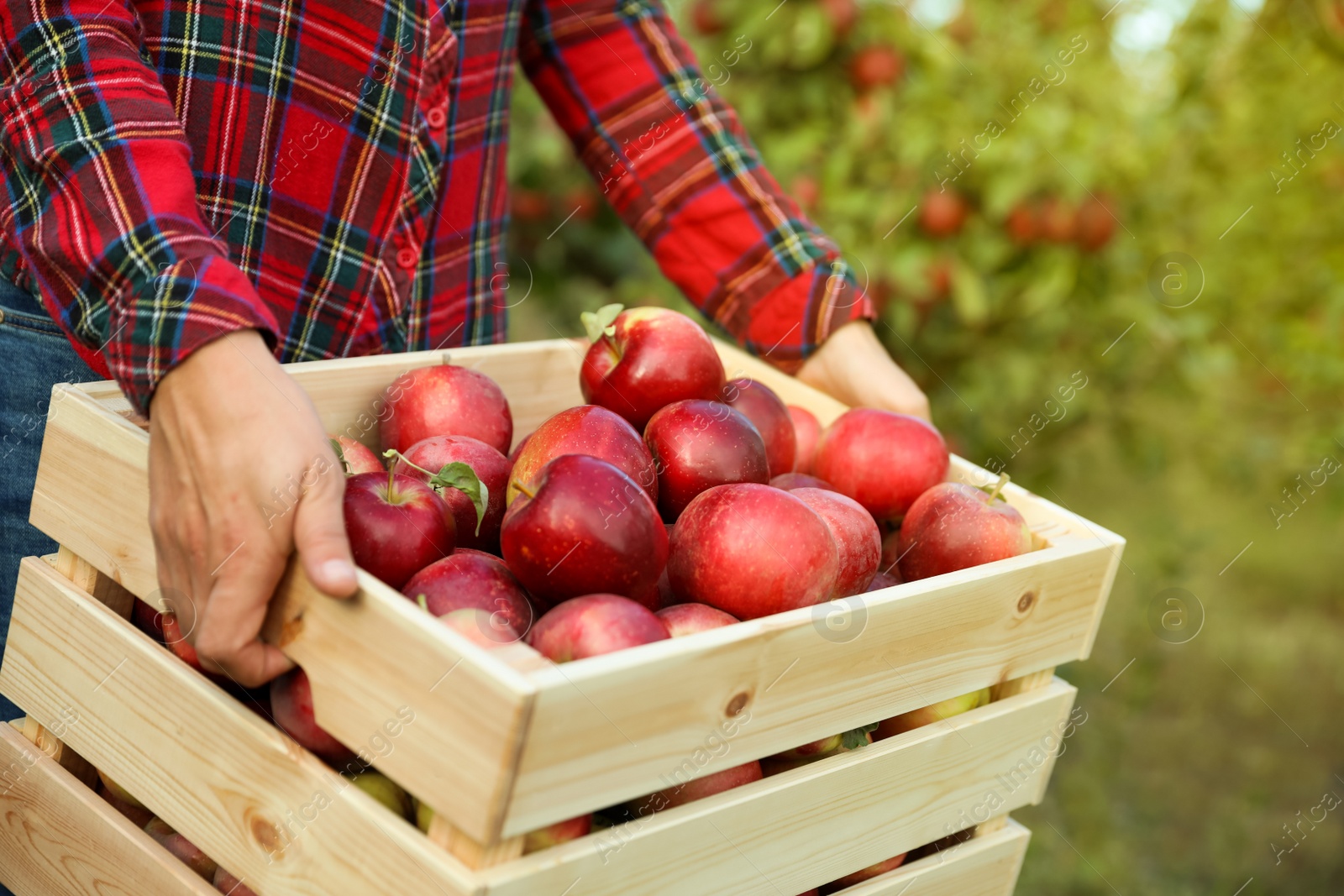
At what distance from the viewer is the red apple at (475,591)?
3.18 ft

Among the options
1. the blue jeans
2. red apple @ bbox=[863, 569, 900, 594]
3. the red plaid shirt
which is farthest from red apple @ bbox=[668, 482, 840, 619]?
the blue jeans

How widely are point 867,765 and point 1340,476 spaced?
2.22 meters

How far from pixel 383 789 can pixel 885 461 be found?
2.41ft

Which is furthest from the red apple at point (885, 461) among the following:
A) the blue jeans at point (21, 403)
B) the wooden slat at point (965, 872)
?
the blue jeans at point (21, 403)

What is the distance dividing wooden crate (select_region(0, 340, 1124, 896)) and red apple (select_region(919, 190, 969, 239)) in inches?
65.9

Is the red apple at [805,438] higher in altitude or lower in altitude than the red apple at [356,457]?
higher

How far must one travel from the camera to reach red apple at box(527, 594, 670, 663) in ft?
3.03

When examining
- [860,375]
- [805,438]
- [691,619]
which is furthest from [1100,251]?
[691,619]

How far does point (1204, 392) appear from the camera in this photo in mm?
3527

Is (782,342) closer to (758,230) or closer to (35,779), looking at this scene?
(758,230)

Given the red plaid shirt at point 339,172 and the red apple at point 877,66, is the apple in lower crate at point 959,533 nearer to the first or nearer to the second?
the red plaid shirt at point 339,172

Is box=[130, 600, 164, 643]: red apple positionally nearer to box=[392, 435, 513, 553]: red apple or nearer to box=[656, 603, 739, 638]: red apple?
box=[392, 435, 513, 553]: red apple

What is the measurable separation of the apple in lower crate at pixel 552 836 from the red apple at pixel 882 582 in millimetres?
427

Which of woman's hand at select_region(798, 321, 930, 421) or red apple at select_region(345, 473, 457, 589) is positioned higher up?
woman's hand at select_region(798, 321, 930, 421)
